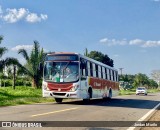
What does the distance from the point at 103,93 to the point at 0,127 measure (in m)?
20.2

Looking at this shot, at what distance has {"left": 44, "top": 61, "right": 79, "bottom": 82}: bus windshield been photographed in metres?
22.1

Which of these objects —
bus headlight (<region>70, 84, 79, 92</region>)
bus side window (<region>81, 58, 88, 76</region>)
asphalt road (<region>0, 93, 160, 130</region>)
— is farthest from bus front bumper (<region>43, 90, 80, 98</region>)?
asphalt road (<region>0, 93, 160, 130</region>)

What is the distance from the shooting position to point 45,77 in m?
22.7

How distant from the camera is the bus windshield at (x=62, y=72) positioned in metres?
22.1

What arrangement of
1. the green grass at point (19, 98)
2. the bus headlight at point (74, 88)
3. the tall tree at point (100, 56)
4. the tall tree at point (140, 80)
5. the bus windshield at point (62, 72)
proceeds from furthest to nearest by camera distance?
the tall tree at point (140, 80) < the tall tree at point (100, 56) < the green grass at point (19, 98) < the bus windshield at point (62, 72) < the bus headlight at point (74, 88)

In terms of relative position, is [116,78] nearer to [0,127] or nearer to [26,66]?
[26,66]

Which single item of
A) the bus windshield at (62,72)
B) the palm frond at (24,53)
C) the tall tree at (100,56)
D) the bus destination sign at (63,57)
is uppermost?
the tall tree at (100,56)

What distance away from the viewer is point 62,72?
2217 cm

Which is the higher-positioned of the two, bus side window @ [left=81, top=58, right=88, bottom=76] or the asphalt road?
bus side window @ [left=81, top=58, right=88, bottom=76]

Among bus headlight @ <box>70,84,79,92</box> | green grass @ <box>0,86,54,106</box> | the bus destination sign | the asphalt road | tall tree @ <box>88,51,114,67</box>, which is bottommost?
the asphalt road

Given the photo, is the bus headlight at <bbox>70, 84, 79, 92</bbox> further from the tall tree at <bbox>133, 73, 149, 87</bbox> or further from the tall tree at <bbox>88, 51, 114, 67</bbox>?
the tall tree at <bbox>133, 73, 149, 87</bbox>

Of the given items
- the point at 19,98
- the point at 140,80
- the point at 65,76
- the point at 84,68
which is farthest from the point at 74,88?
the point at 140,80

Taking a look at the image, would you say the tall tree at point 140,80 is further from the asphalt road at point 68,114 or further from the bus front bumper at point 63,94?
the asphalt road at point 68,114

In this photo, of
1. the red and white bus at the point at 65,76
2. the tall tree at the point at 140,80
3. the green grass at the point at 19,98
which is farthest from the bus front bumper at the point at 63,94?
the tall tree at the point at 140,80
